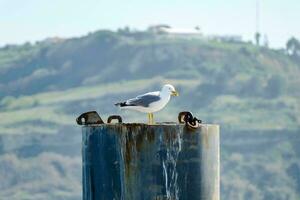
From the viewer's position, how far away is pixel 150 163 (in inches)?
336

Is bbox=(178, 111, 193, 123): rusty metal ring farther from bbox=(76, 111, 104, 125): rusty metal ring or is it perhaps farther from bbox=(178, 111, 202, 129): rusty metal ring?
bbox=(76, 111, 104, 125): rusty metal ring

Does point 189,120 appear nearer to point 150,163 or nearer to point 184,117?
point 184,117

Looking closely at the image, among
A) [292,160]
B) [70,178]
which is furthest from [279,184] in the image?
[70,178]

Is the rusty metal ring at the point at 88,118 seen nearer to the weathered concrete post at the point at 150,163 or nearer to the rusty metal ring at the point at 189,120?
the weathered concrete post at the point at 150,163

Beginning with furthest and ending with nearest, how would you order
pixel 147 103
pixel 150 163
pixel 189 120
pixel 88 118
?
pixel 147 103, pixel 88 118, pixel 189 120, pixel 150 163

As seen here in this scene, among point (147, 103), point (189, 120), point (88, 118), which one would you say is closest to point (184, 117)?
point (189, 120)

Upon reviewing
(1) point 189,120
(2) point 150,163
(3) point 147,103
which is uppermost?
(3) point 147,103

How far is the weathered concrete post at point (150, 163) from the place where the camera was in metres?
8.50

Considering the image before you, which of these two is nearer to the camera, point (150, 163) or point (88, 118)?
point (150, 163)

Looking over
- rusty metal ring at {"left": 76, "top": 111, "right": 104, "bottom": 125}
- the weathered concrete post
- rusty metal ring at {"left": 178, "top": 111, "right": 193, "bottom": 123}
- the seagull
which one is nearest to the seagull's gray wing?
the seagull

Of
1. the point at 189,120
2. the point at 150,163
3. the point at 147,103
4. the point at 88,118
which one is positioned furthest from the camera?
the point at 147,103

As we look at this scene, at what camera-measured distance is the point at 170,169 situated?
852 cm

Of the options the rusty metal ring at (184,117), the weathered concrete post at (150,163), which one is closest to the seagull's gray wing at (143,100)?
the rusty metal ring at (184,117)

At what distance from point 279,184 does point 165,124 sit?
178743 millimetres
